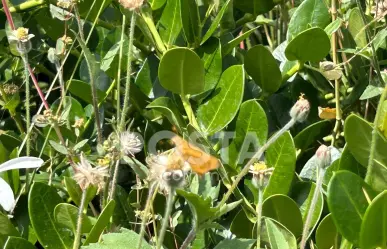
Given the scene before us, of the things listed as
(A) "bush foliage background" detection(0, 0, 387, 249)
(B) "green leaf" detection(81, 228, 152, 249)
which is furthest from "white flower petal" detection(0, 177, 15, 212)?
(B) "green leaf" detection(81, 228, 152, 249)

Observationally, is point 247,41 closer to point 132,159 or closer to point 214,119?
point 214,119

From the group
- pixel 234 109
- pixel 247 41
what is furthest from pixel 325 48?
pixel 247 41

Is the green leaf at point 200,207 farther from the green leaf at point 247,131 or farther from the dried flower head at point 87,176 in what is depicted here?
the green leaf at point 247,131

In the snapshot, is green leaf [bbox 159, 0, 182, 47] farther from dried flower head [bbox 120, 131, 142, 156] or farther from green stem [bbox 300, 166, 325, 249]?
green stem [bbox 300, 166, 325, 249]

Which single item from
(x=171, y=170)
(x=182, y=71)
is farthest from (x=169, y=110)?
(x=171, y=170)

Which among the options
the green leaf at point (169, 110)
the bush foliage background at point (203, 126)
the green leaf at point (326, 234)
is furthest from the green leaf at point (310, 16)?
the green leaf at point (326, 234)

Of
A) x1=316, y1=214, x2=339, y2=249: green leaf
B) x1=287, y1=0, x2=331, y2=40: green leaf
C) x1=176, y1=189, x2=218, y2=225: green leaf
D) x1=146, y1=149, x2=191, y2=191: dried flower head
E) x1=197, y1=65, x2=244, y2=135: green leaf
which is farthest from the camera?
x1=287, y1=0, x2=331, y2=40: green leaf
